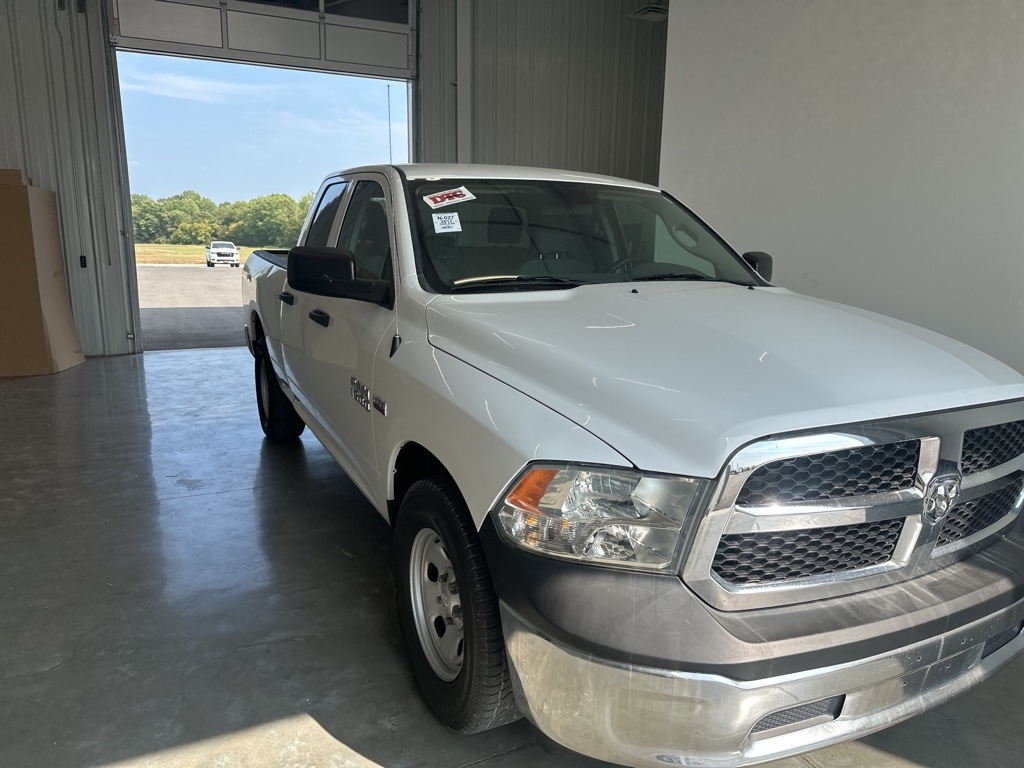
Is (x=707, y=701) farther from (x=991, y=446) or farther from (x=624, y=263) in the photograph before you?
(x=624, y=263)

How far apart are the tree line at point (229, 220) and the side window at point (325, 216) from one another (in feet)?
19.7

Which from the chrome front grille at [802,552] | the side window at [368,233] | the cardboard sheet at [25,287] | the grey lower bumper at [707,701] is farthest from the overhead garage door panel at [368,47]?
the chrome front grille at [802,552]

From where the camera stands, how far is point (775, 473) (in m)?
1.52

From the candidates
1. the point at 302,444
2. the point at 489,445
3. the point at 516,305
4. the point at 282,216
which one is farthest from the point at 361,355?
the point at 282,216

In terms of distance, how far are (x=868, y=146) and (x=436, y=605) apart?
5.06 meters

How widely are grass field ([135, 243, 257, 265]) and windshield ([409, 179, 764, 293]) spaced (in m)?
6.67

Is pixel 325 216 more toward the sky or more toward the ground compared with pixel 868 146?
more toward the ground

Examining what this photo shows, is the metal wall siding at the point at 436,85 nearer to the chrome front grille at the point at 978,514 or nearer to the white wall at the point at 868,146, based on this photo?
the white wall at the point at 868,146

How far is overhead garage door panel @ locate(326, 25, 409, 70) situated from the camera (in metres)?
9.33

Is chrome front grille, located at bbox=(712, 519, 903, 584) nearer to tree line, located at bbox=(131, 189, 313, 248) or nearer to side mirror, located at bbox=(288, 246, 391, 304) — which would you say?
side mirror, located at bbox=(288, 246, 391, 304)

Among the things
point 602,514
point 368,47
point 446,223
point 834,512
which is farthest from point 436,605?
point 368,47

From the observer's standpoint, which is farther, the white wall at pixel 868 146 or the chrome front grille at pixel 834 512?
the white wall at pixel 868 146

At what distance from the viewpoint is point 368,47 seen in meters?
9.53

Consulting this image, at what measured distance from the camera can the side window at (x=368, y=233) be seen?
2779 mm
